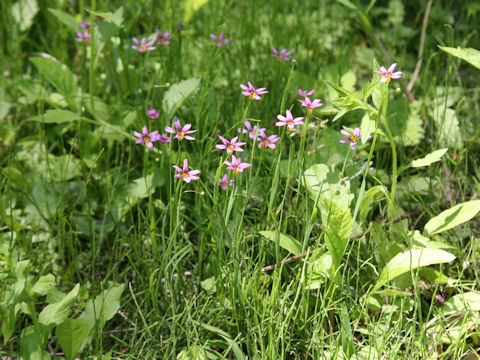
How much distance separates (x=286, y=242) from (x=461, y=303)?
485mm

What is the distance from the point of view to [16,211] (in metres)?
1.86

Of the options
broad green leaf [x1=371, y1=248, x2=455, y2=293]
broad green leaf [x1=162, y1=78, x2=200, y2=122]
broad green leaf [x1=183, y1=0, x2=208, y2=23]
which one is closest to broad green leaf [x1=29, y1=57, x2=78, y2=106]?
broad green leaf [x1=162, y1=78, x2=200, y2=122]

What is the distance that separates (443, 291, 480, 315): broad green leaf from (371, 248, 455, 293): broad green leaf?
0.14 metres

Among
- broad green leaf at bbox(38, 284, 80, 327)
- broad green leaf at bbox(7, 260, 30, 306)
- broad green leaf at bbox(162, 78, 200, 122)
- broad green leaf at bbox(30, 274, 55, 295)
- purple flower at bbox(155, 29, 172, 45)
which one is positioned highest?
purple flower at bbox(155, 29, 172, 45)

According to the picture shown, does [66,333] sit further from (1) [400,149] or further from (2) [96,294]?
(1) [400,149]

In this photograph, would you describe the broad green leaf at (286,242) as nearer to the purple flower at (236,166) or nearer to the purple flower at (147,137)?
the purple flower at (236,166)

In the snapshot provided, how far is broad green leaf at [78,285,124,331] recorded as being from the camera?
140 cm

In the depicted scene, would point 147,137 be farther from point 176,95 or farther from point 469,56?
point 469,56

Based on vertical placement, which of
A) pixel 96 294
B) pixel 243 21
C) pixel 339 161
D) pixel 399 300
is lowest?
pixel 96 294

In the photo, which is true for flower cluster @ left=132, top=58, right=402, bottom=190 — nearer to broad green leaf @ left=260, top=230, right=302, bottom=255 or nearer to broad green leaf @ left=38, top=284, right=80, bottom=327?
broad green leaf @ left=260, top=230, right=302, bottom=255

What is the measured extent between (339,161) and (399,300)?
542 mm

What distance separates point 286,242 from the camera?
1429mm

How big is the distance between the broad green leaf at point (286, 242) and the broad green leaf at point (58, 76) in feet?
3.37

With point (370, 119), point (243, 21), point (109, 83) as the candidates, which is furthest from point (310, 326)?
point (243, 21)
